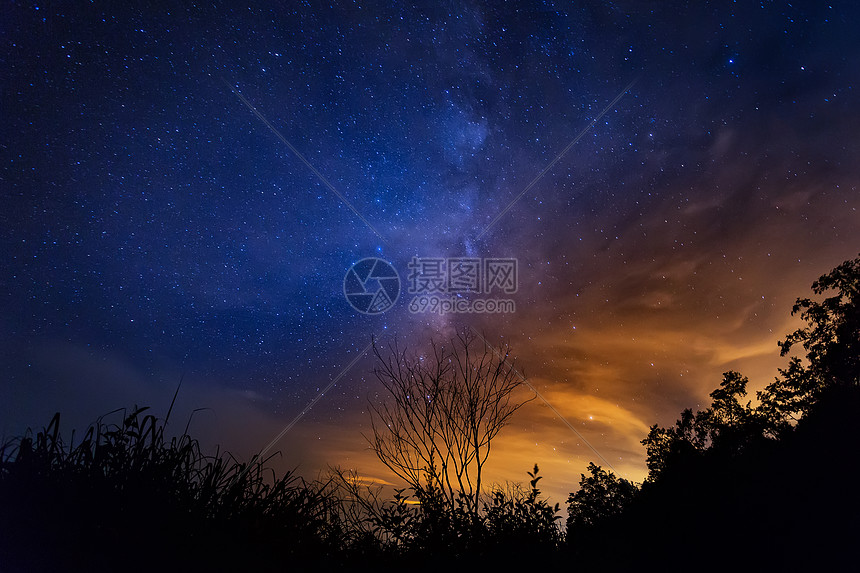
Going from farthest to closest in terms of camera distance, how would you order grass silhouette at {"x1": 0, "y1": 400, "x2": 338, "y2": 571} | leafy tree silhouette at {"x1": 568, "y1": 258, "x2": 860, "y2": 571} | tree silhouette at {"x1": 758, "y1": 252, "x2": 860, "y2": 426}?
tree silhouette at {"x1": 758, "y1": 252, "x2": 860, "y2": 426} → leafy tree silhouette at {"x1": 568, "y1": 258, "x2": 860, "y2": 571} → grass silhouette at {"x1": 0, "y1": 400, "x2": 338, "y2": 571}

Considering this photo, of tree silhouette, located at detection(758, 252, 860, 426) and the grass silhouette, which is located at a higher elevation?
tree silhouette, located at detection(758, 252, 860, 426)

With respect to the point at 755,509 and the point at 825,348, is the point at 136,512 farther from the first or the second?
the point at 825,348

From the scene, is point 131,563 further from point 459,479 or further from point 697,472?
point 697,472

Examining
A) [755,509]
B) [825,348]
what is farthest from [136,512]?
[825,348]

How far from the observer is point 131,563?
199cm

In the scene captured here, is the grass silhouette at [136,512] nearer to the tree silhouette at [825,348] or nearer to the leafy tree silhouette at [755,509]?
the leafy tree silhouette at [755,509]

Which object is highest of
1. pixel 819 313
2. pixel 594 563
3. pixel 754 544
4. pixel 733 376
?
pixel 819 313

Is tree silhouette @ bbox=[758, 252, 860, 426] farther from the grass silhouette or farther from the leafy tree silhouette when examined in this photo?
the grass silhouette

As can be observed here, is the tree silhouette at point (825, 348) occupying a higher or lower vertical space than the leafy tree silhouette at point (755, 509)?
higher

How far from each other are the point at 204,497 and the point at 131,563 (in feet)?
2.74

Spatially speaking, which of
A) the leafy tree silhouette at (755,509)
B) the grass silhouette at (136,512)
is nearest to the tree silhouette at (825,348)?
the leafy tree silhouette at (755,509)

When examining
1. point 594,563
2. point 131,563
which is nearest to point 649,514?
point 594,563

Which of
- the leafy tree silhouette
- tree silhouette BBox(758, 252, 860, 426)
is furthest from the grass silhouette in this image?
tree silhouette BBox(758, 252, 860, 426)

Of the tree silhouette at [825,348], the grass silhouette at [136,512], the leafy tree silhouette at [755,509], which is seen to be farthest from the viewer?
the tree silhouette at [825,348]
